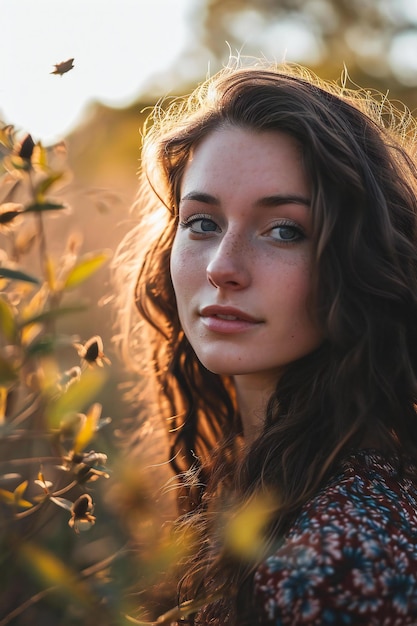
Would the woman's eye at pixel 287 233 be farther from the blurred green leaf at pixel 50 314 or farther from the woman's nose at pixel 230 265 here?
the blurred green leaf at pixel 50 314

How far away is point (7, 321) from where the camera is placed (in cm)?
92

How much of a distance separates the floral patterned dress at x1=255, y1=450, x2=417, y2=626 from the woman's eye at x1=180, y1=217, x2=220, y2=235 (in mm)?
694

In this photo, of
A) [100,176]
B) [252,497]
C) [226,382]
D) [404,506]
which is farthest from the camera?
[100,176]

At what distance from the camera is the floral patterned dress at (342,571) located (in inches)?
49.7

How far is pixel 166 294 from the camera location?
2395 mm

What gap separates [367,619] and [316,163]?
917 millimetres

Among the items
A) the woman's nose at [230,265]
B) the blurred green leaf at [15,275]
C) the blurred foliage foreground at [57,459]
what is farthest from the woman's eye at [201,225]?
the blurred green leaf at [15,275]

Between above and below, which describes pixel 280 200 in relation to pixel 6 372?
above

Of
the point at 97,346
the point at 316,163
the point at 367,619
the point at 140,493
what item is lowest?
Result: the point at 367,619

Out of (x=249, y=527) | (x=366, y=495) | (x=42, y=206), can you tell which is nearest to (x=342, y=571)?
(x=366, y=495)

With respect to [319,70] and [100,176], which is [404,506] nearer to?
[100,176]

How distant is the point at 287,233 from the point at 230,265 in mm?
148

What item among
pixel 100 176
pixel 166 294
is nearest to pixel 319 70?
pixel 100 176

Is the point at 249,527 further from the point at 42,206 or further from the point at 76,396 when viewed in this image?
the point at 42,206
